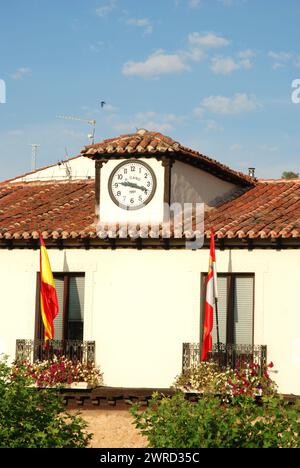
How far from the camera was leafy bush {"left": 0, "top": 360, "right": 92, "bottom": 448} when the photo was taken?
17.8 metres

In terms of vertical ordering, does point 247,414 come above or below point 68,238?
below

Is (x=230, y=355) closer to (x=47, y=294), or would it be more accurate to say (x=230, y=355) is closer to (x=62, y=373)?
(x=62, y=373)

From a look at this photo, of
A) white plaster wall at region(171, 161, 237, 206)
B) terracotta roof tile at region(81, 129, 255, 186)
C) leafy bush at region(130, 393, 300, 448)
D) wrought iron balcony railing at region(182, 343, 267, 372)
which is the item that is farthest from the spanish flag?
leafy bush at region(130, 393, 300, 448)

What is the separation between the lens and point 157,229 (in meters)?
26.0

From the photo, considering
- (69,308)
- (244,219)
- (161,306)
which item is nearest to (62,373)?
(69,308)

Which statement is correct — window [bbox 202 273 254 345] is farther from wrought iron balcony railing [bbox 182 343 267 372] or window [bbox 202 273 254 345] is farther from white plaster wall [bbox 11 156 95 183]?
white plaster wall [bbox 11 156 95 183]

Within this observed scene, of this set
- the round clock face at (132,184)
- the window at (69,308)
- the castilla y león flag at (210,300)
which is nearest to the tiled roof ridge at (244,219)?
the castilla y león flag at (210,300)

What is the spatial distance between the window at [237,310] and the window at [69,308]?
3.40 m

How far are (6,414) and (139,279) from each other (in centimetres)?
830

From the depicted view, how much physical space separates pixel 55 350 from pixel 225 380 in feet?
14.7

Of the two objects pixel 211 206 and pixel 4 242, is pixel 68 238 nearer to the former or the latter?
pixel 4 242

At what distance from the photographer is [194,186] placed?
2789 cm
